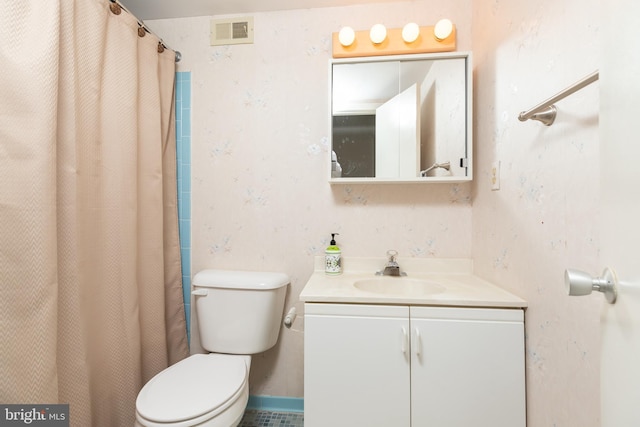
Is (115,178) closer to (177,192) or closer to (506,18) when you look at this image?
(177,192)

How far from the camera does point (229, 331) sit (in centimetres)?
131

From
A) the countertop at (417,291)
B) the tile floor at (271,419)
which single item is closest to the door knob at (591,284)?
the countertop at (417,291)

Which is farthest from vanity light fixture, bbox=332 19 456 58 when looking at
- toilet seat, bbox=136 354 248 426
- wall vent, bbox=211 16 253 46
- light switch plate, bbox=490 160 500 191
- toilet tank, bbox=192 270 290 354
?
toilet seat, bbox=136 354 248 426

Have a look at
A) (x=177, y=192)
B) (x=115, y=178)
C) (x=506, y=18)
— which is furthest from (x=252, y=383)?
(x=506, y=18)

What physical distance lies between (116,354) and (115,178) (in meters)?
0.70

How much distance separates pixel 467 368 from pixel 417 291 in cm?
36

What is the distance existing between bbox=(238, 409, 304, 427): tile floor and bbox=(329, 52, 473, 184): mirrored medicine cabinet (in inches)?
47.6

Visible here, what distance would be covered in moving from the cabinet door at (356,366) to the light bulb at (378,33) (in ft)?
3.91

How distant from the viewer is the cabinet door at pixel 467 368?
0.93 metres

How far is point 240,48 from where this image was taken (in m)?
1.48

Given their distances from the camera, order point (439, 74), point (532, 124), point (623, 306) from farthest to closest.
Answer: point (439, 74)
point (532, 124)
point (623, 306)

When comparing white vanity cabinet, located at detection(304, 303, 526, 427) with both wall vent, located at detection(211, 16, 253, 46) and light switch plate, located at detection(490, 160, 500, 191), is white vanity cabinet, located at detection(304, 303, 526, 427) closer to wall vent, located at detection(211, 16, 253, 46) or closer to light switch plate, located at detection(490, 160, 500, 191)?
light switch plate, located at detection(490, 160, 500, 191)

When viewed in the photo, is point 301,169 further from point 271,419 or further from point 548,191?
point 271,419

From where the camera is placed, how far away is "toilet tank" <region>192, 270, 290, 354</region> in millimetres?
1308
